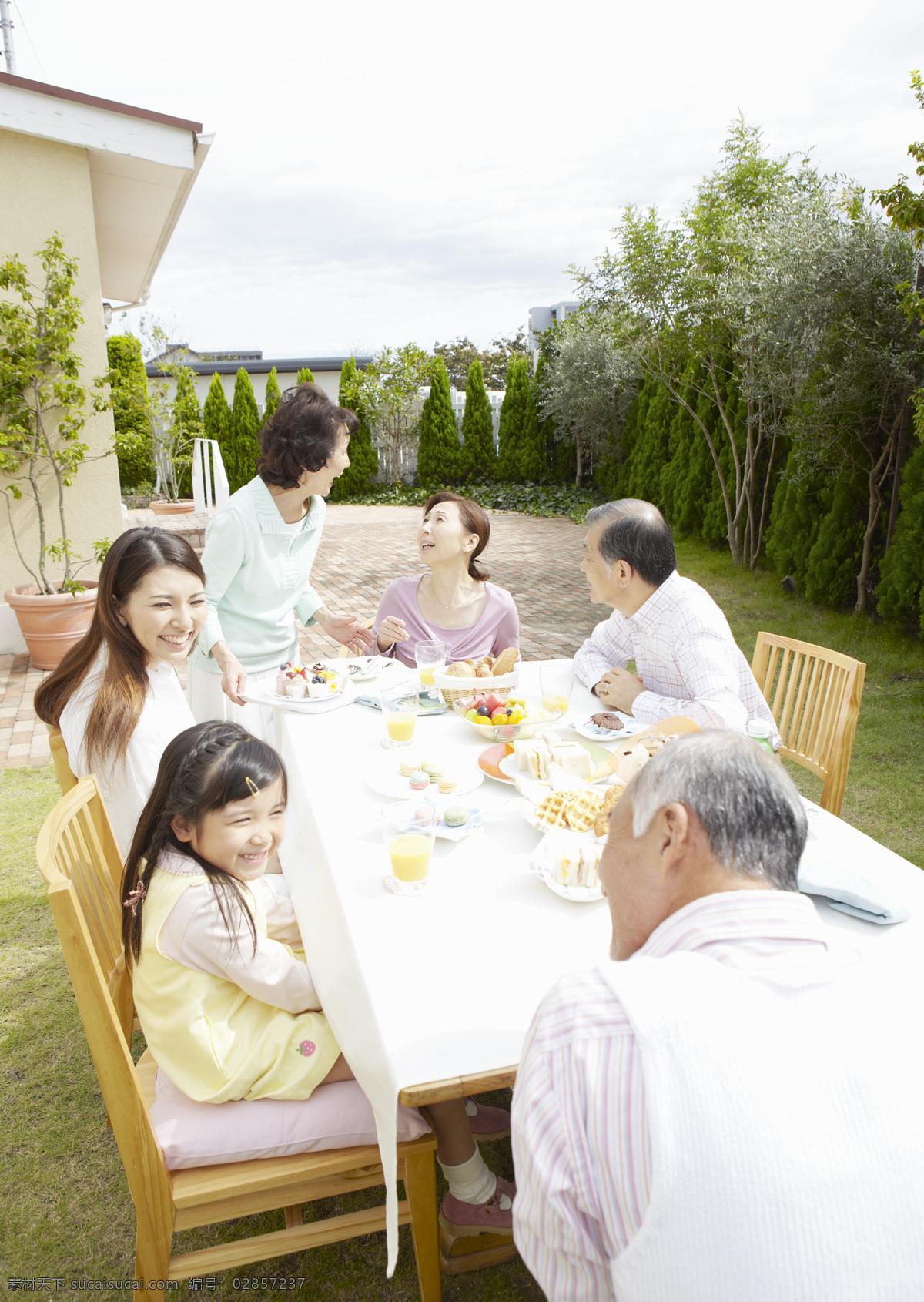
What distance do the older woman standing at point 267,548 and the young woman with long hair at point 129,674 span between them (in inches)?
20.9

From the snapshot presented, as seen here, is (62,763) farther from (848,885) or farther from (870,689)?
(870,689)

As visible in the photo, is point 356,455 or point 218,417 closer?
point 218,417

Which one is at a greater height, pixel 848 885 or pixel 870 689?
pixel 848 885

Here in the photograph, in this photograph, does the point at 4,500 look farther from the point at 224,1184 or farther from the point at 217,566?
the point at 224,1184

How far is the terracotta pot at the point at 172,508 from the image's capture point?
42.9ft

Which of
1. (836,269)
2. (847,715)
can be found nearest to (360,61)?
(836,269)

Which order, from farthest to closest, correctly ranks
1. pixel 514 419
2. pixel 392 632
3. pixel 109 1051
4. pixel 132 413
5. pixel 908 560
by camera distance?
1. pixel 514 419
2. pixel 132 413
3. pixel 908 560
4. pixel 392 632
5. pixel 109 1051

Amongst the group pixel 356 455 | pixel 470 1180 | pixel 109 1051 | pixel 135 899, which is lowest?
pixel 470 1180

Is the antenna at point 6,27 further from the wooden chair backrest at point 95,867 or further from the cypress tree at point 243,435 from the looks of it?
the wooden chair backrest at point 95,867

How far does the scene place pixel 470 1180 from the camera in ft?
5.70

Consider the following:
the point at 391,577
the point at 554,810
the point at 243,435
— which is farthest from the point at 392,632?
the point at 243,435

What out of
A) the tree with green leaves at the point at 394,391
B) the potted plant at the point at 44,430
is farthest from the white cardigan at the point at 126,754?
the tree with green leaves at the point at 394,391

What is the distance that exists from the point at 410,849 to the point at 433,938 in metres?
0.21

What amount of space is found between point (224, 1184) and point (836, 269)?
7659mm
